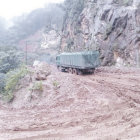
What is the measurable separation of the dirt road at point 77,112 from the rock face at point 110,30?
37.1ft

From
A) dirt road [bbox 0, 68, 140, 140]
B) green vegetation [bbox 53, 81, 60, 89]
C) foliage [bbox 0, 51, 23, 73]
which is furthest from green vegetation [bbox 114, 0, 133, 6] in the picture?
green vegetation [bbox 53, 81, 60, 89]

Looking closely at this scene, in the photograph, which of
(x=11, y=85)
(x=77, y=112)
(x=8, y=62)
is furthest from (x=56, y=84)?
(x=8, y=62)

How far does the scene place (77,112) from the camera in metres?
13.0

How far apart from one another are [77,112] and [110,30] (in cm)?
2282

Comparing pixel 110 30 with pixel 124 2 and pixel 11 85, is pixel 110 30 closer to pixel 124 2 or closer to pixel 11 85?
pixel 124 2

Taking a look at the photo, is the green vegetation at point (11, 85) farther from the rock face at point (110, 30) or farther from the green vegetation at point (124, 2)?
the green vegetation at point (124, 2)

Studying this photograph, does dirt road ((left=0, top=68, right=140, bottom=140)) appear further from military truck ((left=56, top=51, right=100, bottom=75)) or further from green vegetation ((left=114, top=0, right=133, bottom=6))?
green vegetation ((left=114, top=0, right=133, bottom=6))

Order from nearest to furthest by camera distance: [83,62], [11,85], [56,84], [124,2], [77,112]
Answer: [77,112], [56,84], [11,85], [83,62], [124,2]

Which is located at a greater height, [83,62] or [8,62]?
[83,62]

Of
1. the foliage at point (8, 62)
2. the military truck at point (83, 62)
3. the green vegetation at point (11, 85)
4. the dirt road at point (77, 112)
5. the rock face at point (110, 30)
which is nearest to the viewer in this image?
the dirt road at point (77, 112)

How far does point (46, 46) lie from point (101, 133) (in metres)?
62.0

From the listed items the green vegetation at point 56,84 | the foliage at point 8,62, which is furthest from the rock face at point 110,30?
the green vegetation at point 56,84

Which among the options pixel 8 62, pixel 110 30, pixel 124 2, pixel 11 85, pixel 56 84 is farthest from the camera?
pixel 124 2

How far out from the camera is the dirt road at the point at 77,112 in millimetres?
9938
